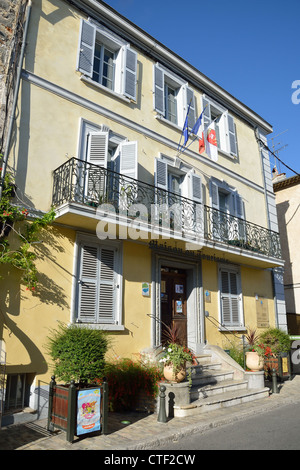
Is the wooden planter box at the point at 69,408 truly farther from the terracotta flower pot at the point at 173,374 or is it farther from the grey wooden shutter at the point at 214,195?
the grey wooden shutter at the point at 214,195

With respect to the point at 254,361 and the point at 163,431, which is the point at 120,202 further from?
the point at 254,361

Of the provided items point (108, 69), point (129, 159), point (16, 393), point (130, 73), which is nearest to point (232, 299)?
point (129, 159)

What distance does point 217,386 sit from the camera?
318 inches

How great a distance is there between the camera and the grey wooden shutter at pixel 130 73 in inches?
392

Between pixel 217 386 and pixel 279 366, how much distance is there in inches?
120

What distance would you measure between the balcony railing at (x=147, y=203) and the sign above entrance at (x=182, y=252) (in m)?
0.59

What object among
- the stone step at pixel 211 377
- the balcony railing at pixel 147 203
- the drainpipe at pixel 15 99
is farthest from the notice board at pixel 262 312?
the drainpipe at pixel 15 99

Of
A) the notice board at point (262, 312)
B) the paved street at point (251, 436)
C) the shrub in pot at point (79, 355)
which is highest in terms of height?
the notice board at point (262, 312)

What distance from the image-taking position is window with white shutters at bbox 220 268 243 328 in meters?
11.2

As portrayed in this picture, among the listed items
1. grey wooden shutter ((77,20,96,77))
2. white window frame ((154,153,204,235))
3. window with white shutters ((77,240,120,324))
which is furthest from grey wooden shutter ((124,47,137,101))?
window with white shutters ((77,240,120,324))

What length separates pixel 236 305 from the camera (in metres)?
11.8

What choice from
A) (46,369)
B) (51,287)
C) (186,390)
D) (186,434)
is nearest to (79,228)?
(51,287)

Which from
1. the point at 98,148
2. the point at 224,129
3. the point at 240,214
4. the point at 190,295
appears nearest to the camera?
the point at 98,148
